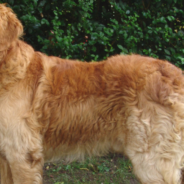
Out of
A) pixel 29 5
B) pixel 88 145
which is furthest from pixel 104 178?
pixel 29 5

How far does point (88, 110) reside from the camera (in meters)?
2.75

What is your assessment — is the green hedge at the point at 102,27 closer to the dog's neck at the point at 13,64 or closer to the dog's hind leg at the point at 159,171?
the dog's neck at the point at 13,64

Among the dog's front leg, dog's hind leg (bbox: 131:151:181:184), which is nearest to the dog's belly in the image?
the dog's front leg

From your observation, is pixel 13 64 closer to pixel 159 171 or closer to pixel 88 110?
pixel 88 110

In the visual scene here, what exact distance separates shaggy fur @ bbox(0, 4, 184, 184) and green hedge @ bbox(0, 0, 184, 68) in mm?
1455

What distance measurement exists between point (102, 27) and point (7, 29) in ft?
7.31

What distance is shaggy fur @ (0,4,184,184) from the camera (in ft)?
8.34

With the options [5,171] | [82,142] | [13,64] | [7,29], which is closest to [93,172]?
[82,142]

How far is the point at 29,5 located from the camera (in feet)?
13.5

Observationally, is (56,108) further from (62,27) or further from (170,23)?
(170,23)

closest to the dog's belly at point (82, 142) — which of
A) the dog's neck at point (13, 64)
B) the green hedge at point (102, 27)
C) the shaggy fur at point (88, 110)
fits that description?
the shaggy fur at point (88, 110)

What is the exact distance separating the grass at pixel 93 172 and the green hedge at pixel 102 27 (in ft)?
6.21

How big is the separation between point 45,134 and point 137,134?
3.34ft

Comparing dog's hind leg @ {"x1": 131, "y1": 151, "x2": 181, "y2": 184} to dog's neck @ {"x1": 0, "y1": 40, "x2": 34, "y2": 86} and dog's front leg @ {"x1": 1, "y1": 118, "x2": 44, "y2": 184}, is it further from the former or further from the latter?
dog's neck @ {"x1": 0, "y1": 40, "x2": 34, "y2": 86}
